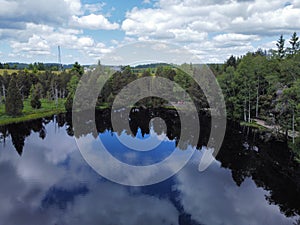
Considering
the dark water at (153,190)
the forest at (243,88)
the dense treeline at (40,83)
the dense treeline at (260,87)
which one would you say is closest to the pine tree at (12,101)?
→ the forest at (243,88)

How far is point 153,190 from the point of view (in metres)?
18.6

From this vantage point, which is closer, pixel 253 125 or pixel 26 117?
pixel 253 125

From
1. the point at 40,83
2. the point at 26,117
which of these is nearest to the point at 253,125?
the point at 26,117

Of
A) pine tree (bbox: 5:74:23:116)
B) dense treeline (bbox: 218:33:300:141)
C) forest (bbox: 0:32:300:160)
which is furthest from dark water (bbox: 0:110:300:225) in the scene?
pine tree (bbox: 5:74:23:116)

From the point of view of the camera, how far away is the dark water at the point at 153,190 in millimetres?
Answer: 15227

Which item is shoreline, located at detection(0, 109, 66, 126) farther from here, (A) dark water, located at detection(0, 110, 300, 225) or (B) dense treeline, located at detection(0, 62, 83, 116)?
(A) dark water, located at detection(0, 110, 300, 225)

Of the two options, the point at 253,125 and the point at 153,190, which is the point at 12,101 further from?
the point at 253,125

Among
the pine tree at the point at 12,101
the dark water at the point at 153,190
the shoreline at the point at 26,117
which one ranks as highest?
the pine tree at the point at 12,101

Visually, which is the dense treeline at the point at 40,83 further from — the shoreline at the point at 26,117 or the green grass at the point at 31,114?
the shoreline at the point at 26,117

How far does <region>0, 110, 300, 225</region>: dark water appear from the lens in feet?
50.0

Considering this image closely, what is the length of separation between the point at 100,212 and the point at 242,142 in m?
18.9

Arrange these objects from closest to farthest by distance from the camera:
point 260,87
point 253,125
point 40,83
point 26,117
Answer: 1. point 253,125
2. point 260,87
3. point 26,117
4. point 40,83

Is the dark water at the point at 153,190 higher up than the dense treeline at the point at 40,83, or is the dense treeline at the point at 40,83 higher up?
the dense treeline at the point at 40,83

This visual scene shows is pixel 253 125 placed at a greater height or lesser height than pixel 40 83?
lesser
